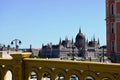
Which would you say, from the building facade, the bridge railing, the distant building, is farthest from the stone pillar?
the distant building

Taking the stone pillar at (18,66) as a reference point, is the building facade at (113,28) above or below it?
above

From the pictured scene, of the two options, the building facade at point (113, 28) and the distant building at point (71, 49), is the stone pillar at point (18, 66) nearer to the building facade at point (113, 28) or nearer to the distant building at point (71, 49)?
the building facade at point (113, 28)

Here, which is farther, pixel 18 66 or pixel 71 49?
pixel 71 49

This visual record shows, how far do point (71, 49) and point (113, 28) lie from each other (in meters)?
91.2

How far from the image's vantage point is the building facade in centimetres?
2988

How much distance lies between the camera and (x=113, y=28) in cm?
3050

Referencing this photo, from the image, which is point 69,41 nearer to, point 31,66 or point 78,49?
point 78,49

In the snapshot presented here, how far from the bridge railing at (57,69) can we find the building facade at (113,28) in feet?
83.4

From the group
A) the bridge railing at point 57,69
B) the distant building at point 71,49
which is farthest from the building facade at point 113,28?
the distant building at point 71,49

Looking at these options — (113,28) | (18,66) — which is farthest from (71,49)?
(18,66)

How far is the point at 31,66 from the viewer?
5137 mm

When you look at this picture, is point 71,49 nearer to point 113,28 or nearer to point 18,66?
point 113,28

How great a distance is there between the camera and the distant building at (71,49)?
4532 inches

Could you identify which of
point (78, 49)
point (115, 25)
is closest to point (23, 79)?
point (115, 25)
